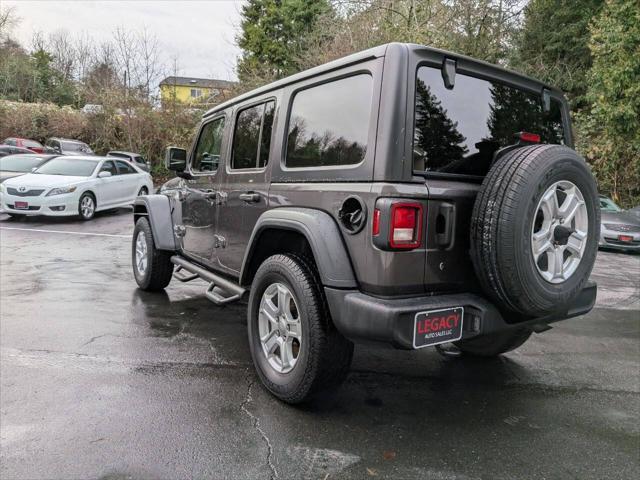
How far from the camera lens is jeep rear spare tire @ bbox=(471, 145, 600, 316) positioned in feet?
8.16

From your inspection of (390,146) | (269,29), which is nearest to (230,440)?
(390,146)

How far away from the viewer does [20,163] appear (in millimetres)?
13445

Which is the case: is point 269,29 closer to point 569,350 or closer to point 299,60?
point 299,60

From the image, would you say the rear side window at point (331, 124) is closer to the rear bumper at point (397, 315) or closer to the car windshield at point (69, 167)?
the rear bumper at point (397, 315)

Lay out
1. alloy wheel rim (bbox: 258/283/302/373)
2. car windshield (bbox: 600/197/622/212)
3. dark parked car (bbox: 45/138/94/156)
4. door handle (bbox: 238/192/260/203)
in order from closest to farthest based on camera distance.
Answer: alloy wheel rim (bbox: 258/283/302/373) → door handle (bbox: 238/192/260/203) → car windshield (bbox: 600/197/622/212) → dark parked car (bbox: 45/138/94/156)

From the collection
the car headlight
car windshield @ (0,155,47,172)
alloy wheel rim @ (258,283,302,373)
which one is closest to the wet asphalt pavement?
alloy wheel rim @ (258,283,302,373)

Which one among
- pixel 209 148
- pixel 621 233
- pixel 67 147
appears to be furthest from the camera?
pixel 67 147

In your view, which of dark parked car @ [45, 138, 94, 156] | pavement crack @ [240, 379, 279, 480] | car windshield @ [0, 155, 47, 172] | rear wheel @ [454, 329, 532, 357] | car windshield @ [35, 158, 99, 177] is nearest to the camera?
pavement crack @ [240, 379, 279, 480]

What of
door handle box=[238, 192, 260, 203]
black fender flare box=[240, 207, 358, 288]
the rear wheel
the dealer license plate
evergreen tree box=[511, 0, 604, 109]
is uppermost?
evergreen tree box=[511, 0, 604, 109]

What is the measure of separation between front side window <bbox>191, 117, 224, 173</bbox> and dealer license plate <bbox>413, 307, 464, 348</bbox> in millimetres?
2593

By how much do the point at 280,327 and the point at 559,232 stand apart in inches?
67.4

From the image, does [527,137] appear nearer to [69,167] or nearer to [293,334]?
[293,334]

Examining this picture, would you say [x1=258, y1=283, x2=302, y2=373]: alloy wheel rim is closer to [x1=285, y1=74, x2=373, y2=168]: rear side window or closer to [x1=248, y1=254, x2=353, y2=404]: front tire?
[x1=248, y1=254, x2=353, y2=404]: front tire

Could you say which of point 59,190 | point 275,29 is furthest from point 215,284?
point 275,29
